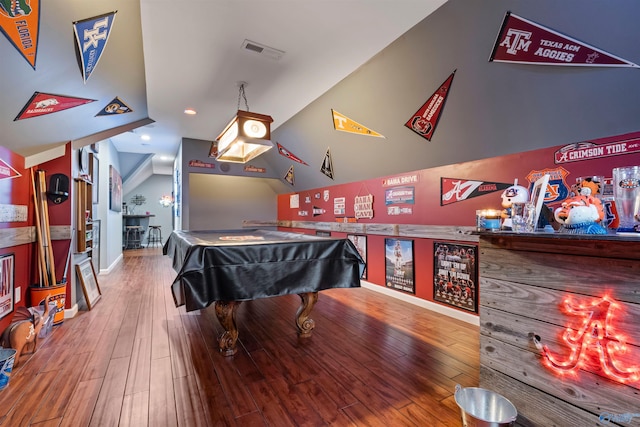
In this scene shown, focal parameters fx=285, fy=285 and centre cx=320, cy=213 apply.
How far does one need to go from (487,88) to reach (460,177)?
1.03 meters

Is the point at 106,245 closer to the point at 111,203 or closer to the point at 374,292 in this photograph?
the point at 111,203

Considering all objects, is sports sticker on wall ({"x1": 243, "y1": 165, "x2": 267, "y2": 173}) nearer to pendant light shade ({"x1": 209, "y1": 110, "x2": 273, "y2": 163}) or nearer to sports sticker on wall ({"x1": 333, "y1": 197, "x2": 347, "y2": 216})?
sports sticker on wall ({"x1": 333, "y1": 197, "x2": 347, "y2": 216})

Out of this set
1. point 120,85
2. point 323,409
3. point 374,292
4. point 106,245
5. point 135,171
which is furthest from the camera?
point 135,171

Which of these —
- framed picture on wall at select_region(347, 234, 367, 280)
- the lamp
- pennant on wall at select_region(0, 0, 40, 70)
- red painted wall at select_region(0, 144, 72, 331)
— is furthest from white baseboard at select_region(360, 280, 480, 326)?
pennant on wall at select_region(0, 0, 40, 70)

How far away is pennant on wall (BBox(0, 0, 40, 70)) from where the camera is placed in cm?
149

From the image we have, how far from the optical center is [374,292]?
4246 millimetres

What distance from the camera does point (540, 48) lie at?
74.2 inches

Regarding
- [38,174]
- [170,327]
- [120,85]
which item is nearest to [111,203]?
[38,174]

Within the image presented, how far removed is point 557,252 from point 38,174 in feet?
14.3

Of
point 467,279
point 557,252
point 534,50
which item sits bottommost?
point 467,279

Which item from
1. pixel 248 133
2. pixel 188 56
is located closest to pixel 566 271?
pixel 248 133

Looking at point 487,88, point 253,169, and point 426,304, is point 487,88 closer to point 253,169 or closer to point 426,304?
point 426,304

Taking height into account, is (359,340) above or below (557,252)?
below

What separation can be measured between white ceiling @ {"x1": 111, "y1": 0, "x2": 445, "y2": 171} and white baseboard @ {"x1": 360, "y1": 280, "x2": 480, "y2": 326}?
2822 millimetres
